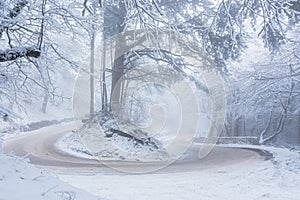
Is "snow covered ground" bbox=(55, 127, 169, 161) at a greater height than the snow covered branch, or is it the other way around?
the snow covered branch

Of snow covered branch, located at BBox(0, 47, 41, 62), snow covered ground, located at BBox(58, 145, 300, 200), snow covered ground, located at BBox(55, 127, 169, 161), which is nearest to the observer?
snow covered branch, located at BBox(0, 47, 41, 62)

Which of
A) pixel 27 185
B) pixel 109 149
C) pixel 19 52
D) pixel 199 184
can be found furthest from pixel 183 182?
pixel 109 149

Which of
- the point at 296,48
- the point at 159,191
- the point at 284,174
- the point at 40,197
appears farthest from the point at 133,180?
the point at 296,48

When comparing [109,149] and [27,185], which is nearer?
[27,185]

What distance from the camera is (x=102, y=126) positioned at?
66.0ft

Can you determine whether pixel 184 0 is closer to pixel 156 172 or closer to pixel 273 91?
pixel 156 172

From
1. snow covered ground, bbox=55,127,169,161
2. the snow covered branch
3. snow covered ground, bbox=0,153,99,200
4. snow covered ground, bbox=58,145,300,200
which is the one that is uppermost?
the snow covered branch

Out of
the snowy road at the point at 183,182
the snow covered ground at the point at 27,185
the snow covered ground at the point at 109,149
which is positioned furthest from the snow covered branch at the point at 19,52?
the snow covered ground at the point at 109,149

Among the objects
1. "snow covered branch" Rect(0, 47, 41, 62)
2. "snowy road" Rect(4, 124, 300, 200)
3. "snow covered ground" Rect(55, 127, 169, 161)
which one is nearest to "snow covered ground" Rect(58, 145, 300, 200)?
"snowy road" Rect(4, 124, 300, 200)

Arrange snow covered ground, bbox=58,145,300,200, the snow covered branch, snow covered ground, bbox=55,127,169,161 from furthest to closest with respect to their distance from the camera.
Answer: snow covered ground, bbox=55,127,169,161 → snow covered ground, bbox=58,145,300,200 → the snow covered branch

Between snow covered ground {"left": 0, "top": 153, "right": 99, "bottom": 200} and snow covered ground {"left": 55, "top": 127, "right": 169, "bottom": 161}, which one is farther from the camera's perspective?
snow covered ground {"left": 55, "top": 127, "right": 169, "bottom": 161}

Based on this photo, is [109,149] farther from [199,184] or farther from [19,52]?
[19,52]

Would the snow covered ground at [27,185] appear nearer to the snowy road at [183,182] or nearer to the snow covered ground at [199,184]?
the snowy road at [183,182]

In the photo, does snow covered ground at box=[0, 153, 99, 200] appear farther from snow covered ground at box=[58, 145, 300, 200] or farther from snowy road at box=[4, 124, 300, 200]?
snow covered ground at box=[58, 145, 300, 200]
